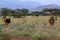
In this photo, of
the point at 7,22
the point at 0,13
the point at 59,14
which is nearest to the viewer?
the point at 7,22

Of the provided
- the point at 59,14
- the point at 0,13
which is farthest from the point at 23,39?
the point at 0,13

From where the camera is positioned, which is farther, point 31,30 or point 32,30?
point 32,30

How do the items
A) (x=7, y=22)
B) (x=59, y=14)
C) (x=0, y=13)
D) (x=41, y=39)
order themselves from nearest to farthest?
(x=41, y=39)
(x=7, y=22)
(x=59, y=14)
(x=0, y=13)

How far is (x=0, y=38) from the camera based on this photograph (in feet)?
42.5

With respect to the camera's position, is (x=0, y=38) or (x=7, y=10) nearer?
(x=0, y=38)

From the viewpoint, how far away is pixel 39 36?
12.9 m

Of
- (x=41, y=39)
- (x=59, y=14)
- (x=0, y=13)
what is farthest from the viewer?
(x=0, y=13)

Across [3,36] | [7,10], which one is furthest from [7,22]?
[7,10]

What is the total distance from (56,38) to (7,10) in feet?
74.8

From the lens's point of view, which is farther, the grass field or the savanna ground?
the grass field

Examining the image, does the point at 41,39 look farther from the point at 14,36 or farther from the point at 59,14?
the point at 59,14

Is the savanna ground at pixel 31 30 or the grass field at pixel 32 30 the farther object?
the grass field at pixel 32 30

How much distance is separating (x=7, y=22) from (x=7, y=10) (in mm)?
15011

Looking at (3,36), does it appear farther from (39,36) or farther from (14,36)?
(39,36)
